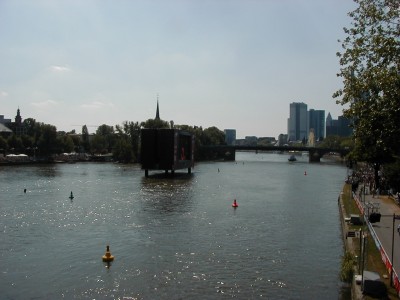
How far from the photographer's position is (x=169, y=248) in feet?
111

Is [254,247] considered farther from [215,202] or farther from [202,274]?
[215,202]

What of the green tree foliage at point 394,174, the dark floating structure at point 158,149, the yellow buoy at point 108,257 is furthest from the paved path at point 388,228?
the dark floating structure at point 158,149

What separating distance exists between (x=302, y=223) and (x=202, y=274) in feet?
62.9

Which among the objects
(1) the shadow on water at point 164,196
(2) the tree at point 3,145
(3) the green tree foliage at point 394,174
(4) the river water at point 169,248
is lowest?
(4) the river water at point 169,248

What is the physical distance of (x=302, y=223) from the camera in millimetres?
44531

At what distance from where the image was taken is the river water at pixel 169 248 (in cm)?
2542

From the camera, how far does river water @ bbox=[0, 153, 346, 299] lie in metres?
25.4

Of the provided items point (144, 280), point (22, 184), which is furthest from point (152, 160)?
point (144, 280)

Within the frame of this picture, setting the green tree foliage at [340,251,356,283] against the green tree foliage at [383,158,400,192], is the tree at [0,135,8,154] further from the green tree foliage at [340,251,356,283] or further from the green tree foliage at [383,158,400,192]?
the green tree foliage at [340,251,356,283]

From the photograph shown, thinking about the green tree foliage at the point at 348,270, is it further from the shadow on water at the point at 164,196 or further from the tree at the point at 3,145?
the tree at the point at 3,145

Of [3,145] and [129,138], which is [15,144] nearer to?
[3,145]

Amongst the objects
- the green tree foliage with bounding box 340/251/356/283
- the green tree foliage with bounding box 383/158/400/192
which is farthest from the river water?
the green tree foliage with bounding box 383/158/400/192

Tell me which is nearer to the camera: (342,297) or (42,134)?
(342,297)

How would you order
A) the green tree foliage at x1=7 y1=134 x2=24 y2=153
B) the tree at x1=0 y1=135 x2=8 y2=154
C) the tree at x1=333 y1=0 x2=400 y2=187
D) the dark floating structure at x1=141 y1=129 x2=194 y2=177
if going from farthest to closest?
1. the green tree foliage at x1=7 y1=134 x2=24 y2=153
2. the tree at x1=0 y1=135 x2=8 y2=154
3. the dark floating structure at x1=141 y1=129 x2=194 y2=177
4. the tree at x1=333 y1=0 x2=400 y2=187
